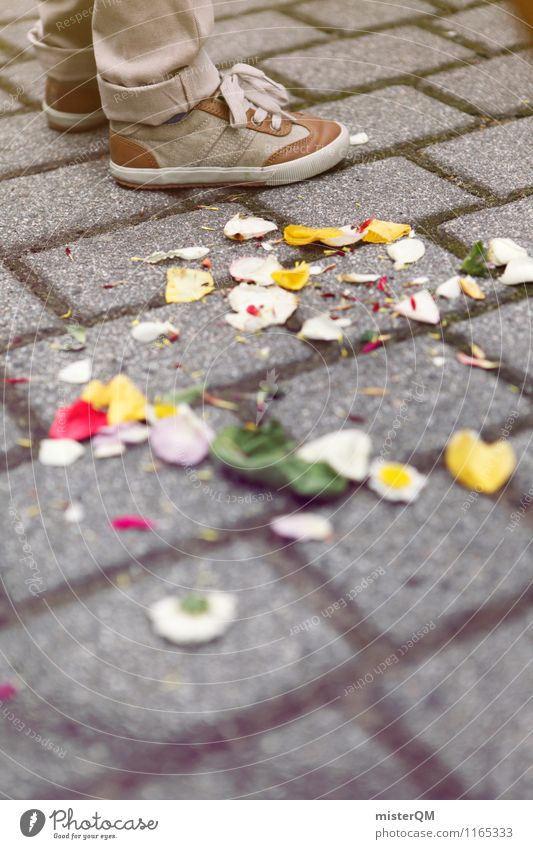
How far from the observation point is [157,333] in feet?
4.26

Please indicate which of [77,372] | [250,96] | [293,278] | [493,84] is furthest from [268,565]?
[493,84]

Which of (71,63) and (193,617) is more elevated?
(71,63)

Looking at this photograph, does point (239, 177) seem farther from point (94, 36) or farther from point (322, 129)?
point (94, 36)

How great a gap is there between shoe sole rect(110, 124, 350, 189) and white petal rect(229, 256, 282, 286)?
30cm

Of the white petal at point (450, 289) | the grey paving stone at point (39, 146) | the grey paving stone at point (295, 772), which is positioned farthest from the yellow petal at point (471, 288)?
the grey paving stone at point (39, 146)

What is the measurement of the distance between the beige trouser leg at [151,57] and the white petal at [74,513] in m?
0.90

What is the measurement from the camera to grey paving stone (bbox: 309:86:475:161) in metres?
1.82

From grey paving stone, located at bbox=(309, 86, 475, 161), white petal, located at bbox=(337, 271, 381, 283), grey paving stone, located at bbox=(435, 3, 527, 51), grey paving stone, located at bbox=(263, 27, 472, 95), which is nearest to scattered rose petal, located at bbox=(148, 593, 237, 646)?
white petal, located at bbox=(337, 271, 381, 283)

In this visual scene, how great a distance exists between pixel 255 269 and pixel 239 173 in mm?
348

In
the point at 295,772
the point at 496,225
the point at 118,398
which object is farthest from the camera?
the point at 496,225

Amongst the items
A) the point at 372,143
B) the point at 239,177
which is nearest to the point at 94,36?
the point at 239,177

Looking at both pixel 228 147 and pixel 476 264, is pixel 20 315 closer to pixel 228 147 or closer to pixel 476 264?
pixel 228 147

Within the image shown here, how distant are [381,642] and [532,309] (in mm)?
603

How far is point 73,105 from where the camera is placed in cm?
192
